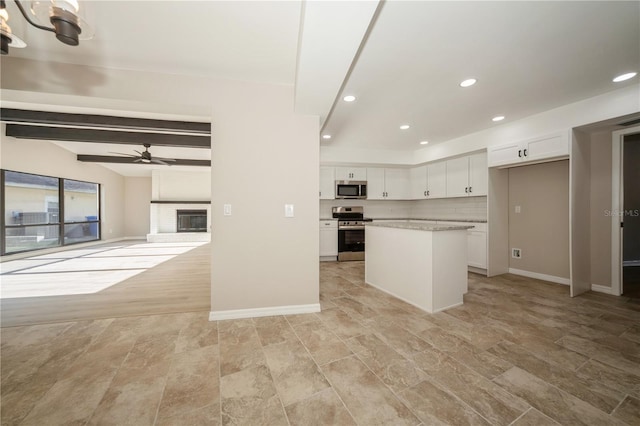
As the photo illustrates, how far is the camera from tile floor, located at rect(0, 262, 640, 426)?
1336 millimetres

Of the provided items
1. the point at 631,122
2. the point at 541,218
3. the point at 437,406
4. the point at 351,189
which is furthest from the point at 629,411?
the point at 351,189

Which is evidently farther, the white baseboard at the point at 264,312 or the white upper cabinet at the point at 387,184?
the white upper cabinet at the point at 387,184

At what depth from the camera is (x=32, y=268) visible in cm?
459

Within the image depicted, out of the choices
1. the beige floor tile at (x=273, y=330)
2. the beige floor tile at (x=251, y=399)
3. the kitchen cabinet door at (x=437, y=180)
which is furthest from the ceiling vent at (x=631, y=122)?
the beige floor tile at (x=251, y=399)

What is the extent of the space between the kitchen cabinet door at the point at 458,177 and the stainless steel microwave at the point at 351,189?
176 cm

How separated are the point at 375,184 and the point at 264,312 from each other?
13.4 feet

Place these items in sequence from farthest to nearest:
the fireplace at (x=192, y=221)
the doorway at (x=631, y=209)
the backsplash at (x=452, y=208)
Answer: the fireplace at (x=192, y=221), the backsplash at (x=452, y=208), the doorway at (x=631, y=209)

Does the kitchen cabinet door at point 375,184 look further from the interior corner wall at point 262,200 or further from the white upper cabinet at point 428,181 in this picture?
the interior corner wall at point 262,200

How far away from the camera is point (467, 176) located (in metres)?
4.51

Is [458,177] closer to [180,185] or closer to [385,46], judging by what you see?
[385,46]

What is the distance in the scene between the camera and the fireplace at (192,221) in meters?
9.36

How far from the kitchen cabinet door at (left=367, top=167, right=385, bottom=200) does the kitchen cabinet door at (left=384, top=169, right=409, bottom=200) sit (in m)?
0.11

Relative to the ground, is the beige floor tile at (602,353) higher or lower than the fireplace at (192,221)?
lower

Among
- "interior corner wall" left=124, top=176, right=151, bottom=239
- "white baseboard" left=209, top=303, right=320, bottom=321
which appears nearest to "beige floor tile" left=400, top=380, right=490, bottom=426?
"white baseboard" left=209, top=303, right=320, bottom=321
